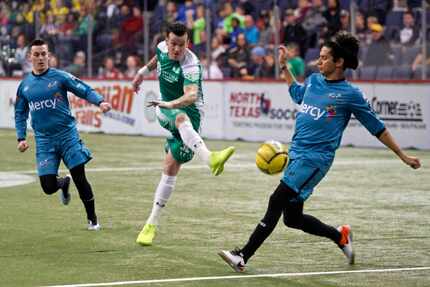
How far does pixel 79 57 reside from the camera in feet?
94.8

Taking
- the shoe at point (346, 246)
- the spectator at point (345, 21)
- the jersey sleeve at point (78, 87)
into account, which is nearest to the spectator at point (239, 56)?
the spectator at point (345, 21)

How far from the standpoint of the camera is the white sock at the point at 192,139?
33.5 feet

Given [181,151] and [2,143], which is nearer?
[181,151]

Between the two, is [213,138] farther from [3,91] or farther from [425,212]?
[425,212]

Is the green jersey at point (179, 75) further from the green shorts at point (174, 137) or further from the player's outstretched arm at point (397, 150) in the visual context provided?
the player's outstretched arm at point (397, 150)

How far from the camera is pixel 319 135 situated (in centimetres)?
923

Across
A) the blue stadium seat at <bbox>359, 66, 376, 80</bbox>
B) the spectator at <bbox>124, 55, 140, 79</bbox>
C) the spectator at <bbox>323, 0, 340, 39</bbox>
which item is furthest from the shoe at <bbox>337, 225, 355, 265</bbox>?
the spectator at <bbox>124, 55, 140, 79</bbox>

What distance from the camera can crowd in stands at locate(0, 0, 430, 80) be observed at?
22125mm

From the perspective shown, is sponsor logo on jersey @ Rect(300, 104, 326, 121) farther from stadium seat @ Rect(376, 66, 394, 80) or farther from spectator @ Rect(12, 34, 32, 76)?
spectator @ Rect(12, 34, 32, 76)

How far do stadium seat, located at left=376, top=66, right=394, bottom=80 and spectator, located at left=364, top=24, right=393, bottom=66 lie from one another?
3.3 inches

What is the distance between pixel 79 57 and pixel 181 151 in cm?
1851

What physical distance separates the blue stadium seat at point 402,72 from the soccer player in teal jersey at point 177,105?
11.5 metres

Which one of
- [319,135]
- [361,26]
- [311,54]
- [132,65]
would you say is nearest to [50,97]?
[319,135]

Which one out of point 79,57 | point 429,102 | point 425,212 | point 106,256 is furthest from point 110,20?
point 106,256
